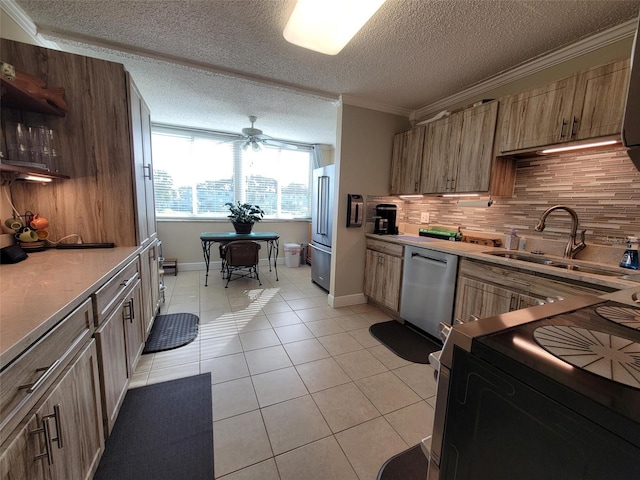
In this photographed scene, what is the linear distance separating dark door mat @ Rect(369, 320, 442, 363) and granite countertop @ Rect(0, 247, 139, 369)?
2187 millimetres

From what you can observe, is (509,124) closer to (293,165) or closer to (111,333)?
(111,333)

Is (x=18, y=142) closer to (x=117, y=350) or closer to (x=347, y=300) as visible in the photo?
(x=117, y=350)

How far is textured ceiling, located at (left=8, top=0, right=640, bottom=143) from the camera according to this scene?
166cm

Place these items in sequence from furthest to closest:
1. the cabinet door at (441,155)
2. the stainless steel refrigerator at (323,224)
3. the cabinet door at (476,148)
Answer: the stainless steel refrigerator at (323,224) → the cabinet door at (441,155) → the cabinet door at (476,148)

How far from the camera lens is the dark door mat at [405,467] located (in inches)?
50.3

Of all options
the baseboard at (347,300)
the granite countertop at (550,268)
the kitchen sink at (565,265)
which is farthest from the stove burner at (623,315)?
the baseboard at (347,300)

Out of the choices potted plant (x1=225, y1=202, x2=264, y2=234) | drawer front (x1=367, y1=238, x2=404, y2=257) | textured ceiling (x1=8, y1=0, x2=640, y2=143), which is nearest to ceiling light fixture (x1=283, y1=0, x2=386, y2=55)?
textured ceiling (x1=8, y1=0, x2=640, y2=143)

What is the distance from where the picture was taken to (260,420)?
61.8 inches

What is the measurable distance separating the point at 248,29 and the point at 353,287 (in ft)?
9.03

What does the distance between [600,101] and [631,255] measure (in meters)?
0.98

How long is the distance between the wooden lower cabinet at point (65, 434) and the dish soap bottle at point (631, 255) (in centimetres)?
292

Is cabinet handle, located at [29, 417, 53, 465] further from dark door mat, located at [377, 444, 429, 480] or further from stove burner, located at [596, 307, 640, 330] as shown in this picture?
stove burner, located at [596, 307, 640, 330]

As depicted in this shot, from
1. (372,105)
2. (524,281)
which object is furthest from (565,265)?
(372,105)

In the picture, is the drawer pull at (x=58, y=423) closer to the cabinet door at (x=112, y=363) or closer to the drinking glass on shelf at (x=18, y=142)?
the cabinet door at (x=112, y=363)
